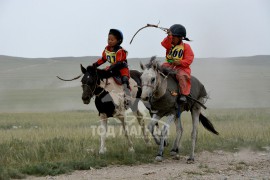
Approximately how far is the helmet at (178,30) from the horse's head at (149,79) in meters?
0.96

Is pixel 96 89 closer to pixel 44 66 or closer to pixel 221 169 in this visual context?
pixel 221 169

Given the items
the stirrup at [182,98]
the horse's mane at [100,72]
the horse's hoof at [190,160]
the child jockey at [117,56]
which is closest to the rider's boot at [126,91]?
the child jockey at [117,56]

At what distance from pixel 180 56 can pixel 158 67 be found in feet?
2.55

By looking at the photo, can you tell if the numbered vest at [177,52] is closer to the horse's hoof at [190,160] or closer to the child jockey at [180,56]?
the child jockey at [180,56]

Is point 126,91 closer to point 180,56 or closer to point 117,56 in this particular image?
point 117,56

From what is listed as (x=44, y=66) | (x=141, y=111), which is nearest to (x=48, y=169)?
(x=141, y=111)

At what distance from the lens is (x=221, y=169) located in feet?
29.7

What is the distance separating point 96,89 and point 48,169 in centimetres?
266

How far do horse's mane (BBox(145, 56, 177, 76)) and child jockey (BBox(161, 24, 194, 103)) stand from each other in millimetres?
222

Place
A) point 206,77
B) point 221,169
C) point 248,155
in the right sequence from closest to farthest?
point 221,169 < point 248,155 < point 206,77

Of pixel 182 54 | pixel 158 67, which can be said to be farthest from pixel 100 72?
pixel 182 54

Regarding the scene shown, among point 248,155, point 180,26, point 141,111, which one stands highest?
point 180,26

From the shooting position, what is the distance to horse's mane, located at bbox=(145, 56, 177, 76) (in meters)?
9.64

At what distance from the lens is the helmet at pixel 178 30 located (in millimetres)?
10266
